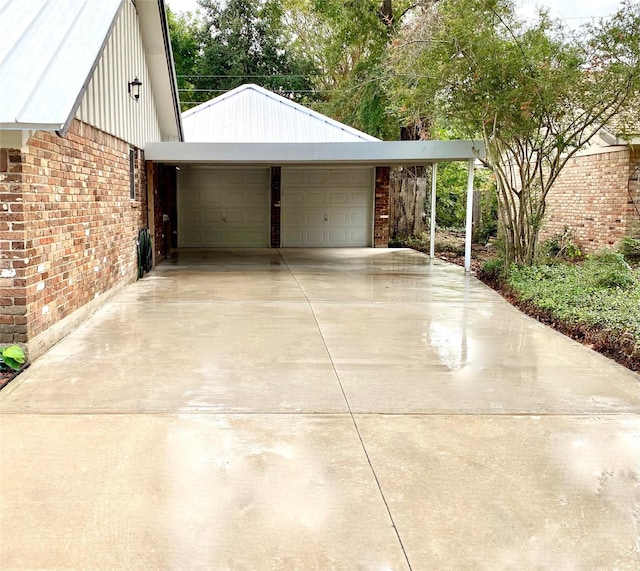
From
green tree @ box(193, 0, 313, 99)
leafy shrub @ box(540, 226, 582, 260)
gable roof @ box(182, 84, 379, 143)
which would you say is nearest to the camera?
leafy shrub @ box(540, 226, 582, 260)

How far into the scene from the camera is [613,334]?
6.58 metres

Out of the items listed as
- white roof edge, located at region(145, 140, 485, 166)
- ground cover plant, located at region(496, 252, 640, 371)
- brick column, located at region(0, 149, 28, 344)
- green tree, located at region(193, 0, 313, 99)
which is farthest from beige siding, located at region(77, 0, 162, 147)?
green tree, located at region(193, 0, 313, 99)

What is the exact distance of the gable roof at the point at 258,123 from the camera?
16.1 m

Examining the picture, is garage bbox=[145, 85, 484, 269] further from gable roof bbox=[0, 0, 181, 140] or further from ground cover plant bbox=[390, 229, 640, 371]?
gable roof bbox=[0, 0, 181, 140]

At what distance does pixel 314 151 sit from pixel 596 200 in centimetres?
670

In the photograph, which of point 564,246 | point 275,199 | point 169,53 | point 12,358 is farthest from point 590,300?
point 275,199

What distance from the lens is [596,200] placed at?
14211mm

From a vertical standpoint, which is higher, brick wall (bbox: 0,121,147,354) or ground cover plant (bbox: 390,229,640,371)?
brick wall (bbox: 0,121,147,354)

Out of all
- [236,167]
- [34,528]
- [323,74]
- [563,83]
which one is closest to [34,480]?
[34,528]

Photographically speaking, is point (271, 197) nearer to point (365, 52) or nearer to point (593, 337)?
point (365, 52)

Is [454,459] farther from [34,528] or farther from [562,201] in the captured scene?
[562,201]

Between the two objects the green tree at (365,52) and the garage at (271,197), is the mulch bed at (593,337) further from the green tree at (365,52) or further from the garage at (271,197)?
the garage at (271,197)

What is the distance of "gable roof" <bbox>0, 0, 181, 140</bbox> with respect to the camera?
500 cm

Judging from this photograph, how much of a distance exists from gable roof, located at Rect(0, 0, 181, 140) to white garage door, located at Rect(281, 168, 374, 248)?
1034 centimetres
